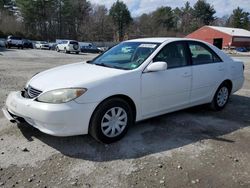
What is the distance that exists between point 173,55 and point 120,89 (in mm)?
1413

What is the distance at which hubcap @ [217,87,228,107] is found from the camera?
Answer: 5852 mm

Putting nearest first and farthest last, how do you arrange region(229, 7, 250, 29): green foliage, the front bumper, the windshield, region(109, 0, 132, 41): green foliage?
the front bumper, the windshield, region(109, 0, 132, 41): green foliage, region(229, 7, 250, 29): green foliage

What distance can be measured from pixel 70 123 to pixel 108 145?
719mm

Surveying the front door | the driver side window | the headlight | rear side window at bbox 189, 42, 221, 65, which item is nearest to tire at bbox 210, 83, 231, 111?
rear side window at bbox 189, 42, 221, 65

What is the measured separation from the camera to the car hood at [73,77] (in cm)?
380

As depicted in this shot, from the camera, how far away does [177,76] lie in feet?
15.6

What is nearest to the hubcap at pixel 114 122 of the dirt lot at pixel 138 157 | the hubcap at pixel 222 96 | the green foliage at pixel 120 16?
the dirt lot at pixel 138 157

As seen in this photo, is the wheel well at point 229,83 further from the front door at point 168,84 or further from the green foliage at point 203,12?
the green foliage at point 203,12

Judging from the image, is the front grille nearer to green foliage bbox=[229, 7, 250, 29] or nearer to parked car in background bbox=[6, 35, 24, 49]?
parked car in background bbox=[6, 35, 24, 49]

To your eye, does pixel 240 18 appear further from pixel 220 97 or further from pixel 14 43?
pixel 220 97

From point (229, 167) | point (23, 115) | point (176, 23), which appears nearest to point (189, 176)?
point (229, 167)

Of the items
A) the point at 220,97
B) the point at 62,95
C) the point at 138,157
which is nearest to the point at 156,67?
the point at 138,157

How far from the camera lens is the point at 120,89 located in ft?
13.0

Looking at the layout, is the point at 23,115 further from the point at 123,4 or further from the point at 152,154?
the point at 123,4
